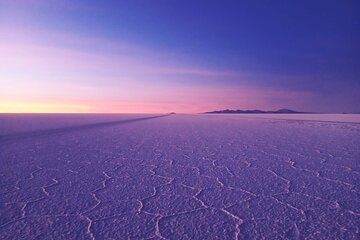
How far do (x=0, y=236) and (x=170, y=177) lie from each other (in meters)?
1.37

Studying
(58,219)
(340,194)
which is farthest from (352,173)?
(58,219)

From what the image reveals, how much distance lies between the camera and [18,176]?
2.58 metres

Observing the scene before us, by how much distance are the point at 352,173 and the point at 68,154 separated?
3078 millimetres

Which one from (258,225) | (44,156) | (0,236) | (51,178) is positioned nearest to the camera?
(0,236)

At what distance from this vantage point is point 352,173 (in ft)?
8.66

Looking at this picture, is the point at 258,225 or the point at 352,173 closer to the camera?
the point at 258,225

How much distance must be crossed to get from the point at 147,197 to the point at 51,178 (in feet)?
3.24

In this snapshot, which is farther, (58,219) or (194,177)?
(194,177)

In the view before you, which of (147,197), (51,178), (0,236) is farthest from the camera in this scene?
(51,178)

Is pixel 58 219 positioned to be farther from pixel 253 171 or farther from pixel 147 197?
pixel 253 171

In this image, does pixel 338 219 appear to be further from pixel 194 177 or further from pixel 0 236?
pixel 0 236

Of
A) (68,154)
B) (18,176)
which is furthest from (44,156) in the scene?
(18,176)

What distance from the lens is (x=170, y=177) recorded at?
2557 mm

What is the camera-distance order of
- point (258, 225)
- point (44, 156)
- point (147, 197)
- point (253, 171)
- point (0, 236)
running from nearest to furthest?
point (0, 236)
point (258, 225)
point (147, 197)
point (253, 171)
point (44, 156)
